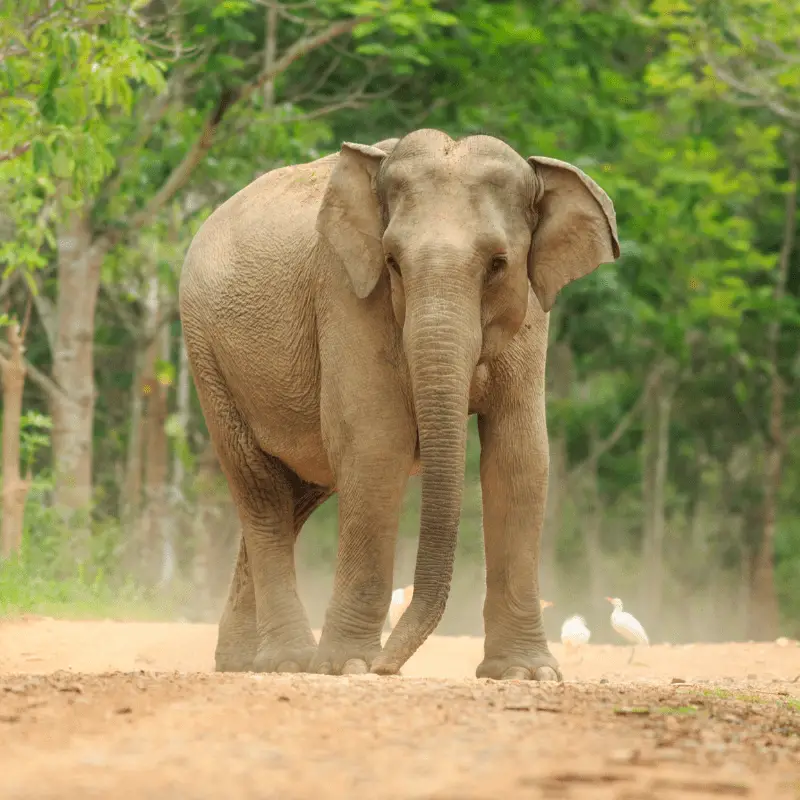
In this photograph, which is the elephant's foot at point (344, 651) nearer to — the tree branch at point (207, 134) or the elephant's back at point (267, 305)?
the elephant's back at point (267, 305)

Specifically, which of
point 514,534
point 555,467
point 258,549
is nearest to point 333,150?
point 555,467

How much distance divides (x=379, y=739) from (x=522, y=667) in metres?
3.84

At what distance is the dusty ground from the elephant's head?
38.6 inches

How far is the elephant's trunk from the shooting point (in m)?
8.18

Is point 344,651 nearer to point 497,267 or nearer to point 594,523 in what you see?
point 497,267

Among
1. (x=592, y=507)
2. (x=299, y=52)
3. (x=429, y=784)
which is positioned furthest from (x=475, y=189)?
(x=592, y=507)

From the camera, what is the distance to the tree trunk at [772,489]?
1074 inches

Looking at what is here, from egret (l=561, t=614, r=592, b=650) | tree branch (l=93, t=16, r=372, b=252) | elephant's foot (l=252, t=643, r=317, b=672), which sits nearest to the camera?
elephant's foot (l=252, t=643, r=317, b=672)

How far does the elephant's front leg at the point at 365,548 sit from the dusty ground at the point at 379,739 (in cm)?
139

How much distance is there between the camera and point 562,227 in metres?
9.00

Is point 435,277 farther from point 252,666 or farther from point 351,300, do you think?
point 252,666

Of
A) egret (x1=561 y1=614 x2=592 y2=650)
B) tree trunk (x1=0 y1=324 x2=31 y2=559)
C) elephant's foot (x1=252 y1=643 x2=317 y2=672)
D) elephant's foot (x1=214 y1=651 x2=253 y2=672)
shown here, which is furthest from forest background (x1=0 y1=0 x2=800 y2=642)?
egret (x1=561 y1=614 x2=592 y2=650)

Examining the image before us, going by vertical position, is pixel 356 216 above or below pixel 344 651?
above

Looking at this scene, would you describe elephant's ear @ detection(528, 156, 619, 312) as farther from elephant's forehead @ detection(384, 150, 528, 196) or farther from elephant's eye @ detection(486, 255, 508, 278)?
elephant's eye @ detection(486, 255, 508, 278)
